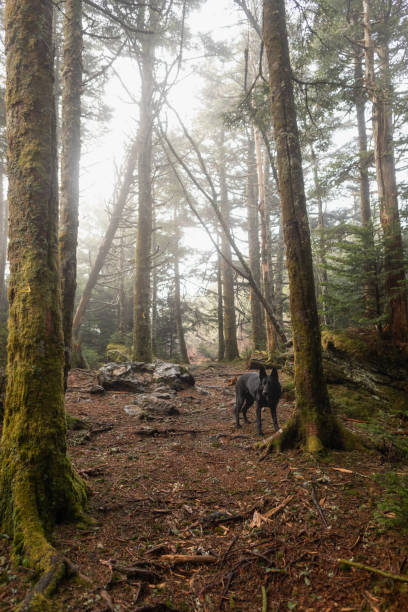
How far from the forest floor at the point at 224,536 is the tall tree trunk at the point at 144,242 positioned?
6.66 meters

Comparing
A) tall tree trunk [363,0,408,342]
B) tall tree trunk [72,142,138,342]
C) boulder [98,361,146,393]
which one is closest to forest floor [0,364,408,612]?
boulder [98,361,146,393]

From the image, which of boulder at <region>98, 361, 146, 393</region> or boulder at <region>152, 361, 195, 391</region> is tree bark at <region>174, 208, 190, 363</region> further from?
boulder at <region>98, 361, 146, 393</region>

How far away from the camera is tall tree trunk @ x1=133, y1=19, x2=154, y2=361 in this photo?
36.8 feet

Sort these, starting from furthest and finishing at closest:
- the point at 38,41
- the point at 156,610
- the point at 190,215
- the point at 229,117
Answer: the point at 190,215
the point at 229,117
the point at 38,41
the point at 156,610

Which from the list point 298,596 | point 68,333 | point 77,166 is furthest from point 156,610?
point 77,166

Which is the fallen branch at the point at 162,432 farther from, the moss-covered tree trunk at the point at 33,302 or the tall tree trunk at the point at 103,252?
the tall tree trunk at the point at 103,252

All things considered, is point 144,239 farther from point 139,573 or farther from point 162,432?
point 139,573

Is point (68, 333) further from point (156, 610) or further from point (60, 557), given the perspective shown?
point (156, 610)

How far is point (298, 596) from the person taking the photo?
2.04m

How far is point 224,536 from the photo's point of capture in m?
2.68

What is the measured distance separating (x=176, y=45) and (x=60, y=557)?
1633 centimetres

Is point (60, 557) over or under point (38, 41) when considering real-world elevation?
under

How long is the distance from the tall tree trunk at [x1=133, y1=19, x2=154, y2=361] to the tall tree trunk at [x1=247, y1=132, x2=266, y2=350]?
20.2ft

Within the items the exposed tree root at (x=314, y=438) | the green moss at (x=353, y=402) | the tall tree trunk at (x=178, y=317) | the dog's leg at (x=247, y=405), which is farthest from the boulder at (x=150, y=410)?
the tall tree trunk at (x=178, y=317)
